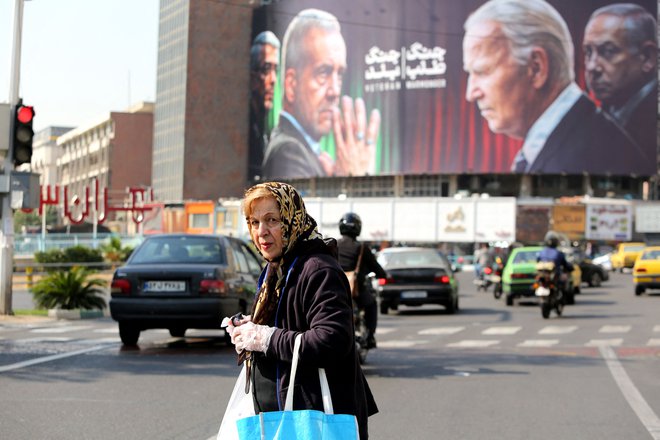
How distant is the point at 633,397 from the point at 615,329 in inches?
424

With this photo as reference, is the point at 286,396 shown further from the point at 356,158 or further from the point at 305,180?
the point at 305,180

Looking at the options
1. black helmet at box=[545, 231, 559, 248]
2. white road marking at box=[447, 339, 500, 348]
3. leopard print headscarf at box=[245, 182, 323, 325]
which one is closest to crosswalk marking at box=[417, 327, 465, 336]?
white road marking at box=[447, 339, 500, 348]

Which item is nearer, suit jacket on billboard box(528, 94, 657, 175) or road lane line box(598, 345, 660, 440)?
road lane line box(598, 345, 660, 440)

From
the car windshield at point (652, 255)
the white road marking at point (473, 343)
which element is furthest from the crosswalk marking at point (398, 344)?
the car windshield at point (652, 255)

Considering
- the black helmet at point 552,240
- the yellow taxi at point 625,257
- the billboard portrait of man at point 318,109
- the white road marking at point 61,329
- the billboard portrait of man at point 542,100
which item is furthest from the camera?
the billboard portrait of man at point 318,109

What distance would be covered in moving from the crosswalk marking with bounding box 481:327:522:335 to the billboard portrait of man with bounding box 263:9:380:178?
9205 cm

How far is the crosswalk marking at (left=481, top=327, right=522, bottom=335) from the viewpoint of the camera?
20500 millimetres

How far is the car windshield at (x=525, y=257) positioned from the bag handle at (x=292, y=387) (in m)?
27.3

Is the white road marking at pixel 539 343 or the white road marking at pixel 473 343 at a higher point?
the white road marking at pixel 539 343

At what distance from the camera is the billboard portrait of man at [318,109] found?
114 metres

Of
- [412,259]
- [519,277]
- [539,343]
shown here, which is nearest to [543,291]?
[412,259]

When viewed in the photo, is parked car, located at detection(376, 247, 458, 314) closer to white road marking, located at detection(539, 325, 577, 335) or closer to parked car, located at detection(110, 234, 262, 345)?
white road marking, located at detection(539, 325, 577, 335)

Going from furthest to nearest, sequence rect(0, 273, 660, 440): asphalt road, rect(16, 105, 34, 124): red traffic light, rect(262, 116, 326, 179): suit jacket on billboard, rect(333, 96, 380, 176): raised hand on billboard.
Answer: rect(262, 116, 326, 179): suit jacket on billboard → rect(333, 96, 380, 176): raised hand on billboard → rect(16, 105, 34, 124): red traffic light → rect(0, 273, 660, 440): asphalt road

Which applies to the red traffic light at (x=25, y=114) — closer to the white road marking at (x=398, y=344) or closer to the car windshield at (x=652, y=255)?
the white road marking at (x=398, y=344)
